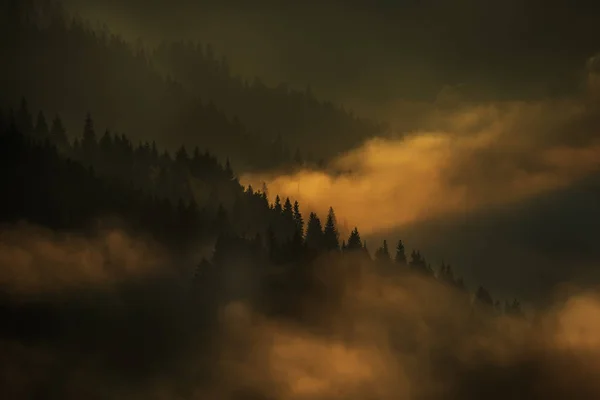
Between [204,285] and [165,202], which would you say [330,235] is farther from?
[165,202]

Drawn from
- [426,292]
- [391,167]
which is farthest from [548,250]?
[391,167]

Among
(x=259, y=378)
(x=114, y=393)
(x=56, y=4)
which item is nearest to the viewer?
(x=114, y=393)

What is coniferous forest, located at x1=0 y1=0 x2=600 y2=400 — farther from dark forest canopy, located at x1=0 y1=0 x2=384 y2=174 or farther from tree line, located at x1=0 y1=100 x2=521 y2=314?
dark forest canopy, located at x1=0 y1=0 x2=384 y2=174

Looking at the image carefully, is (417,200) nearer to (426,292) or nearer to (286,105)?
(426,292)

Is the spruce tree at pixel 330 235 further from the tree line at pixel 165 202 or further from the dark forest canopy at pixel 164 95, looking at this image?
the dark forest canopy at pixel 164 95

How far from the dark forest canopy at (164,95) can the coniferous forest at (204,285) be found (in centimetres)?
19

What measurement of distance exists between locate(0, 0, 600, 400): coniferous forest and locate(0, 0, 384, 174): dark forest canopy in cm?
19

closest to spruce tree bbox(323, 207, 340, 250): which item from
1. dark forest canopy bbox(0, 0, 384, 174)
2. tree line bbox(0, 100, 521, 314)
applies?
tree line bbox(0, 100, 521, 314)

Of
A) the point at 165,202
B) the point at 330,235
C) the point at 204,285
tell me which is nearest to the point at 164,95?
the point at 165,202

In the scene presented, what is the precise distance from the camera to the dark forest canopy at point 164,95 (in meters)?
48.3

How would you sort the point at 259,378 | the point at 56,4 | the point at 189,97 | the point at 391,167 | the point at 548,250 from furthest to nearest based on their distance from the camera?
the point at 56,4
the point at 189,97
the point at 391,167
the point at 548,250
the point at 259,378

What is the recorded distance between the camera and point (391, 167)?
47219mm

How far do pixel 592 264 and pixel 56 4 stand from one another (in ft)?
133

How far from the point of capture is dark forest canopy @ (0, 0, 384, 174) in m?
48.3
